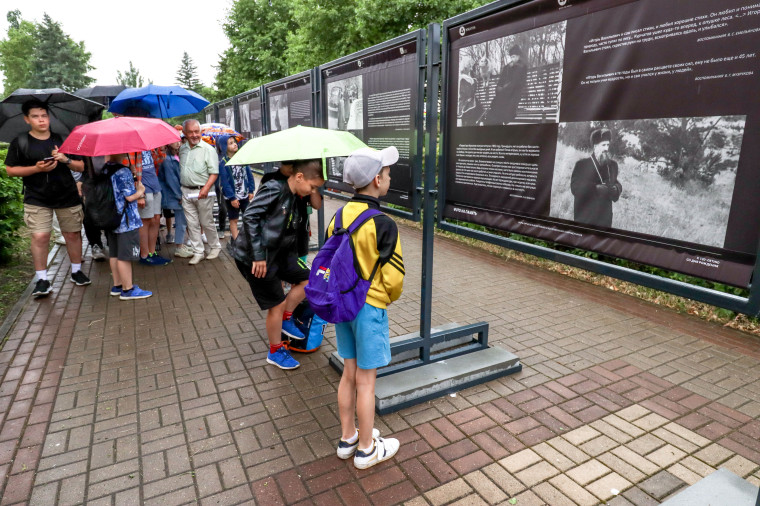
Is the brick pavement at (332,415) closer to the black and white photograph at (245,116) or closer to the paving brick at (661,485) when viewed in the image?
the paving brick at (661,485)

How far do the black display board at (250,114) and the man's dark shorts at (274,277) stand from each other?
16.8ft

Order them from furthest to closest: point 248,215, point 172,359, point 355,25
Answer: point 355,25
point 172,359
point 248,215

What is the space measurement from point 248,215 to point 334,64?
2.22 m

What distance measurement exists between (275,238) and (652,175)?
7.65 ft

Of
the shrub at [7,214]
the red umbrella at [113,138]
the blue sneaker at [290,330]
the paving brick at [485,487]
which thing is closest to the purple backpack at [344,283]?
the paving brick at [485,487]

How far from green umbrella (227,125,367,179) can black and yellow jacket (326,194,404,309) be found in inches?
25.8

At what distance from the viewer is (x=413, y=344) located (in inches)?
145

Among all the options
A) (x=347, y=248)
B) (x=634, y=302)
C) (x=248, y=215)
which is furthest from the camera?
(x=634, y=302)

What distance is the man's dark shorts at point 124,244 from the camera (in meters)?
5.18

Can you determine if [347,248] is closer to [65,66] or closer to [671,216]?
[671,216]

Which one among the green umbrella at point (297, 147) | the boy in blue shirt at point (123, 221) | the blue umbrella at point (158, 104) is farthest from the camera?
the blue umbrella at point (158, 104)

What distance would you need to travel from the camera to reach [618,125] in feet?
7.87

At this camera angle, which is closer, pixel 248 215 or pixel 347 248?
pixel 347 248

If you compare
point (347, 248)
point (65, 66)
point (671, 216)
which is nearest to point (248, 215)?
point (347, 248)
